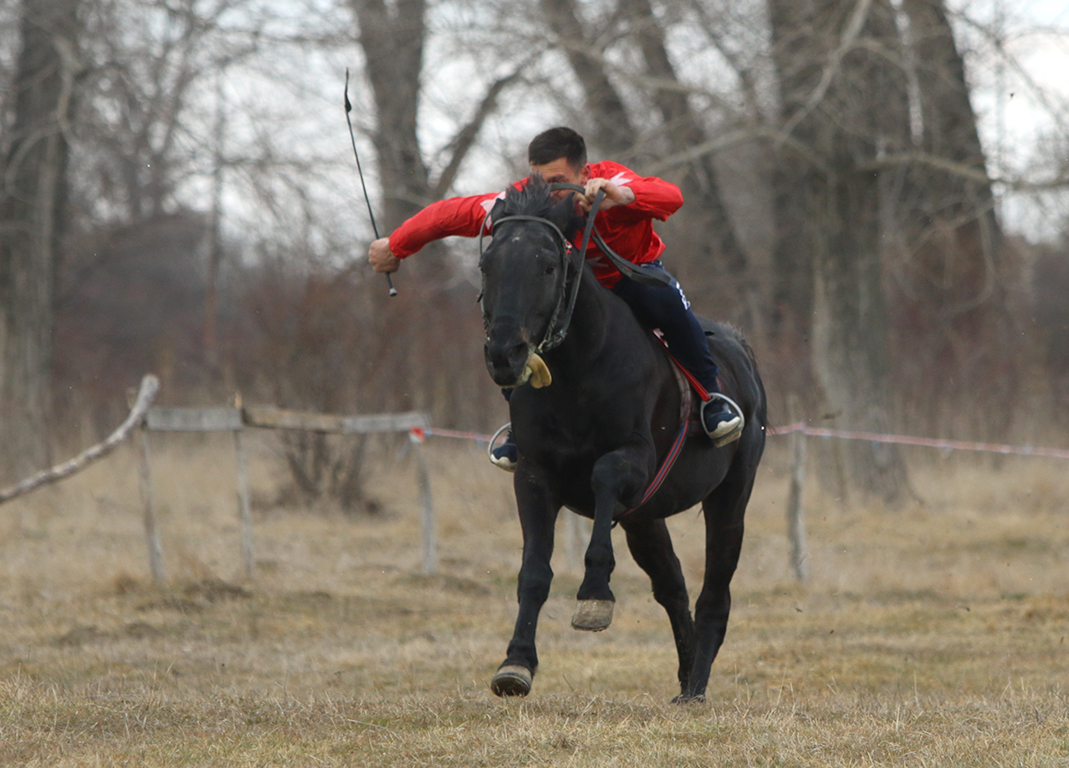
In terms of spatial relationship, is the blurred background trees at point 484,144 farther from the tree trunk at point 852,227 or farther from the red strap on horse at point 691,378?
the red strap on horse at point 691,378

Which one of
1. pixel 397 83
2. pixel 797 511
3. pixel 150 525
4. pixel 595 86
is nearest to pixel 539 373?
pixel 150 525

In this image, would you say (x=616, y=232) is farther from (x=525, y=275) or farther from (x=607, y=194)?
(x=525, y=275)

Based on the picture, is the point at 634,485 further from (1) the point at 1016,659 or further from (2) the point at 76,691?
(1) the point at 1016,659

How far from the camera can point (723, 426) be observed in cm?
555

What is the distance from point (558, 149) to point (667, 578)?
2305 millimetres

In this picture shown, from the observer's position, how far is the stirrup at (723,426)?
5566 mm

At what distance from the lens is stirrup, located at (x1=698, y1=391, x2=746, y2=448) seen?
18.3 ft

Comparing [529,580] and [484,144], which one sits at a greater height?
[484,144]

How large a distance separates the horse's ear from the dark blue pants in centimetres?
65

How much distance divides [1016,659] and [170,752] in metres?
5.54

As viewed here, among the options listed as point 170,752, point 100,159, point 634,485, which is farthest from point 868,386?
point 100,159

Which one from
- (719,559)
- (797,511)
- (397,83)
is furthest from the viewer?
(397,83)

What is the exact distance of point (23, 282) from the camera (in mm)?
16188

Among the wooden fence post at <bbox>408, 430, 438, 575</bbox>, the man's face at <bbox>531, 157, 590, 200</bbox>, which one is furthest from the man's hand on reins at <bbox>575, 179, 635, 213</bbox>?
the wooden fence post at <bbox>408, 430, 438, 575</bbox>
